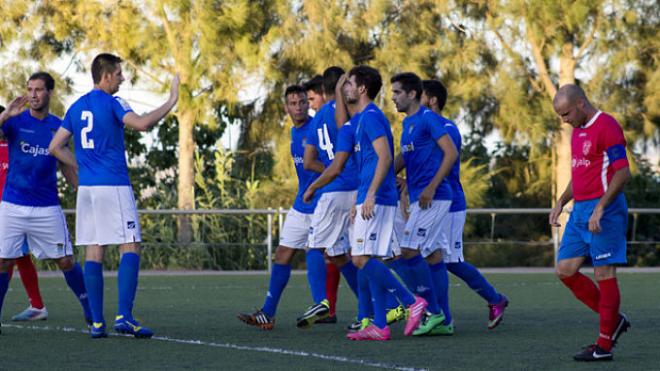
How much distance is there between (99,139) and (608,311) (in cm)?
368

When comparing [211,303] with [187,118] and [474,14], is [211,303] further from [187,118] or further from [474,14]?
[474,14]

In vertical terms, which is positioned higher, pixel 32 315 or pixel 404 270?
pixel 404 270

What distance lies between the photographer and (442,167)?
923 cm

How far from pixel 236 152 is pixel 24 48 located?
4.42 meters

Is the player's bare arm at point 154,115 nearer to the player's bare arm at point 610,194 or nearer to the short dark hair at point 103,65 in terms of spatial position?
the short dark hair at point 103,65

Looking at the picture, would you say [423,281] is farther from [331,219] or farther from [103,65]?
[103,65]

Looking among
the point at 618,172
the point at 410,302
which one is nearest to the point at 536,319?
the point at 410,302

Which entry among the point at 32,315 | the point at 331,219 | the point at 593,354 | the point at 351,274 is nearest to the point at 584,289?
the point at 593,354

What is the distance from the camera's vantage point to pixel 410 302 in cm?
938

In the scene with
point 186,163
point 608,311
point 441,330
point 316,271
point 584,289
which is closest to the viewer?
point 608,311

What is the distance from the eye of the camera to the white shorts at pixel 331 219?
31.6ft

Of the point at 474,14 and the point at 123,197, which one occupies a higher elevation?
the point at 474,14

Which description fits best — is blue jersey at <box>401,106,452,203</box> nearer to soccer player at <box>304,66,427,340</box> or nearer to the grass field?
soccer player at <box>304,66,427,340</box>

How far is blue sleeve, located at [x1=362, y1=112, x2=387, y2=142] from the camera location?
8.71 m
